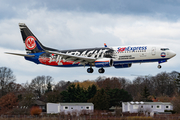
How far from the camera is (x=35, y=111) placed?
8381 centimetres

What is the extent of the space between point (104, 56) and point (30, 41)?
2304cm

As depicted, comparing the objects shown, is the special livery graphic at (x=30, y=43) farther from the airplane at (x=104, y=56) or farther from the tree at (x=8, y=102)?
the tree at (x=8, y=102)

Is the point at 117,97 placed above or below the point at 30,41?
below

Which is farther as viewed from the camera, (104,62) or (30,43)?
(30,43)

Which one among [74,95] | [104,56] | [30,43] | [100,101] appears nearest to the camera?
[104,56]

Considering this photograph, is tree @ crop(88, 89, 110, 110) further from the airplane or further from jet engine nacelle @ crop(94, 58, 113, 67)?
jet engine nacelle @ crop(94, 58, 113, 67)

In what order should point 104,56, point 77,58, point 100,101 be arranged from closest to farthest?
point 104,56, point 77,58, point 100,101

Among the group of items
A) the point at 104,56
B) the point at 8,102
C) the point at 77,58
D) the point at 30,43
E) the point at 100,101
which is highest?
the point at 30,43

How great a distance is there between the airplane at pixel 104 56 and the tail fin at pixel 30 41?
0.29m

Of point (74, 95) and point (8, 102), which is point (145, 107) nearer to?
point (74, 95)

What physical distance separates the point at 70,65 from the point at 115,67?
1033 cm

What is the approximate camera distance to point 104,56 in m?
61.2

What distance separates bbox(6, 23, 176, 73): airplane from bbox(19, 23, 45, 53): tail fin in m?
0.29

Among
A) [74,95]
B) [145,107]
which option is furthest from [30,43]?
[74,95]
